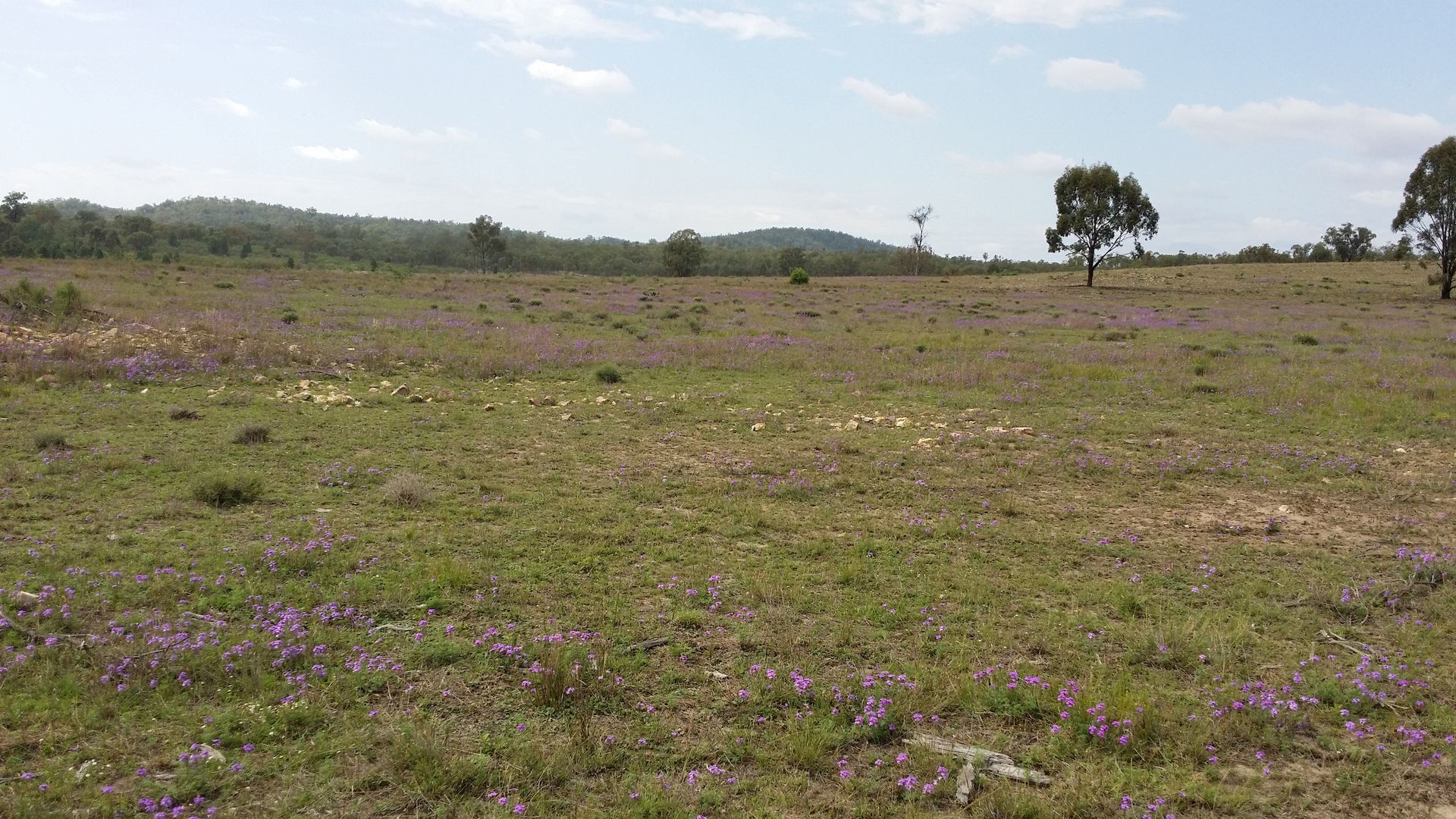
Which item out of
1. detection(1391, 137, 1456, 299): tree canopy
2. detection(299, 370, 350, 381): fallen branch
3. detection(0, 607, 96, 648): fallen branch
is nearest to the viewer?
detection(0, 607, 96, 648): fallen branch

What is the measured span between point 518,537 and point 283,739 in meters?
3.16

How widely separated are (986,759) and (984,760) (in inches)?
0.5

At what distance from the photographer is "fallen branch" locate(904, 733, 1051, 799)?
3.97 m

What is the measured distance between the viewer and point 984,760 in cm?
411

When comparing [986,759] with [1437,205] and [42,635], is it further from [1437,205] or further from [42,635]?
[1437,205]

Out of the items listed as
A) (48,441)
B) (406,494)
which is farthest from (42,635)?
(48,441)

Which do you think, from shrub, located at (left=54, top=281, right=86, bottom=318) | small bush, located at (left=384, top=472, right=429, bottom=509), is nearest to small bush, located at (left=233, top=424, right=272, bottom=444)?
small bush, located at (left=384, top=472, right=429, bottom=509)

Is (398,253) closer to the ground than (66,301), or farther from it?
farther from it

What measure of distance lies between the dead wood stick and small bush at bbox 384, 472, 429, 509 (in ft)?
19.4

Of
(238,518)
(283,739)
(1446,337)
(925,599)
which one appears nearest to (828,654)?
(925,599)

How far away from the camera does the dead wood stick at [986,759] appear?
13.0 ft

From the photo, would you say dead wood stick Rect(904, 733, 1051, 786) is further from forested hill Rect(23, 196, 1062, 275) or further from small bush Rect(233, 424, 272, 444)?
forested hill Rect(23, 196, 1062, 275)

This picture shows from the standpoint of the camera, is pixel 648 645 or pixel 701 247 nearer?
pixel 648 645

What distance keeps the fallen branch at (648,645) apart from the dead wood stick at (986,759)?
1.88m
